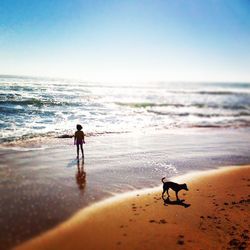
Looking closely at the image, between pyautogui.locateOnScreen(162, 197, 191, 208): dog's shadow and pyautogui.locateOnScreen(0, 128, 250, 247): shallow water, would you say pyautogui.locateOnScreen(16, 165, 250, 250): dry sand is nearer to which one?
pyautogui.locateOnScreen(162, 197, 191, 208): dog's shadow

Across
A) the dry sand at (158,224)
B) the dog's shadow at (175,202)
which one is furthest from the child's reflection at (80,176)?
the dog's shadow at (175,202)

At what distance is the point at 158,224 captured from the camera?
814 centimetres

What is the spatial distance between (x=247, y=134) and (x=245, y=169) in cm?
1076

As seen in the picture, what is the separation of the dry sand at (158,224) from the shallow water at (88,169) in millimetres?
591

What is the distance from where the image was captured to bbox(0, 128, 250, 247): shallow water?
8680 mm

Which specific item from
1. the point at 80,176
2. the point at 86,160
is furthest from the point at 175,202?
the point at 86,160

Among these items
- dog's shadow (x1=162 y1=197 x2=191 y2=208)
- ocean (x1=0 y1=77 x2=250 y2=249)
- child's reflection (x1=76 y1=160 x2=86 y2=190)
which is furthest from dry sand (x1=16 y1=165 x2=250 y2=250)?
child's reflection (x1=76 y1=160 x2=86 y2=190)

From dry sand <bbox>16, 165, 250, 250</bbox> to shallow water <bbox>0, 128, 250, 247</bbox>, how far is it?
0.59 m

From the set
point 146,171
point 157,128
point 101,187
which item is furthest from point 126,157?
point 157,128

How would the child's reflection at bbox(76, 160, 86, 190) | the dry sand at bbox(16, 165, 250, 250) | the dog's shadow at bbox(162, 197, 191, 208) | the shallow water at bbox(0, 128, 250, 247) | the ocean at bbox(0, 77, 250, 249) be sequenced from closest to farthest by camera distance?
the dry sand at bbox(16, 165, 250, 250) → the shallow water at bbox(0, 128, 250, 247) → the ocean at bbox(0, 77, 250, 249) → the dog's shadow at bbox(162, 197, 191, 208) → the child's reflection at bbox(76, 160, 86, 190)

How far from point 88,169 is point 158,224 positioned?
5172mm

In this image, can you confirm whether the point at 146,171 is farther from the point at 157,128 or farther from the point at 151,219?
the point at 157,128

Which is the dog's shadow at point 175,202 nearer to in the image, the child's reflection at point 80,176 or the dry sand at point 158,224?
the dry sand at point 158,224

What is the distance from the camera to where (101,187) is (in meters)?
10.9
